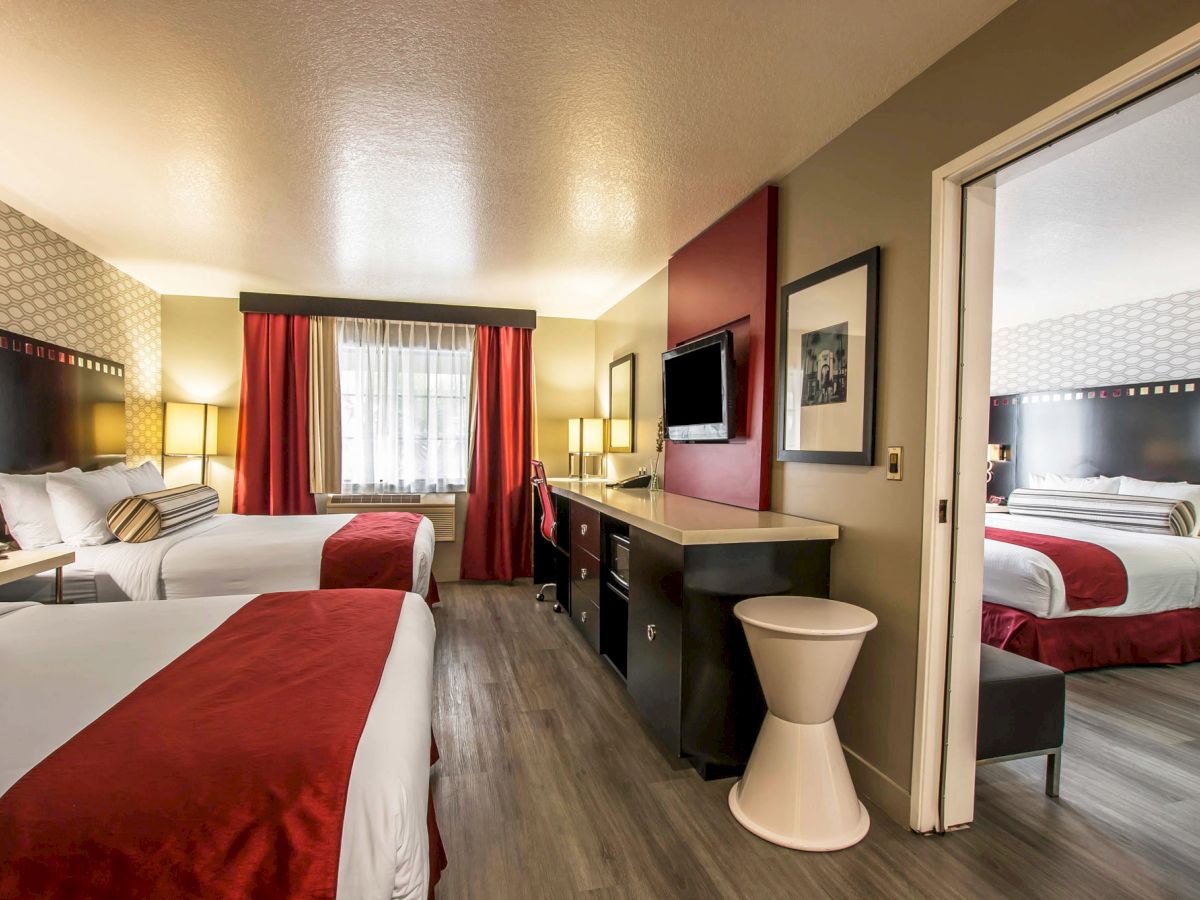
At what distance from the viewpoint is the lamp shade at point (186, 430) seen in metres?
4.51

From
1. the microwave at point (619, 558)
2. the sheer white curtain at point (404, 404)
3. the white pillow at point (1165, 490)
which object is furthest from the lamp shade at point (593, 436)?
the white pillow at point (1165, 490)

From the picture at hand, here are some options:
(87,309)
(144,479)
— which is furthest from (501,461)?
(87,309)

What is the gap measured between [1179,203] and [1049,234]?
0.52m

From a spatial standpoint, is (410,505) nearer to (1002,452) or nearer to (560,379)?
(560,379)

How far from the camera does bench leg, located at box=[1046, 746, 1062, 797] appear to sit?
6.93 feet

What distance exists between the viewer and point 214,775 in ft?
3.59

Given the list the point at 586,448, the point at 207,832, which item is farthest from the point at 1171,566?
the point at 207,832

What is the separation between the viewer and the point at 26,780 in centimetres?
106

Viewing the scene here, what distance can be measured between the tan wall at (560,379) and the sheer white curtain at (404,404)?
69cm

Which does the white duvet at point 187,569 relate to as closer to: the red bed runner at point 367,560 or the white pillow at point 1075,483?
the red bed runner at point 367,560

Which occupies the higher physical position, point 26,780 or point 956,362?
point 956,362

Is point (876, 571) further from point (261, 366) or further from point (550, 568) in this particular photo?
point (261, 366)

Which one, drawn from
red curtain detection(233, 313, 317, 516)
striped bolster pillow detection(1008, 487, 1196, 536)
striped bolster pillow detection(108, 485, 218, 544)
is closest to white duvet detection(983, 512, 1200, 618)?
striped bolster pillow detection(1008, 487, 1196, 536)

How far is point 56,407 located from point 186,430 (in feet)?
3.84
